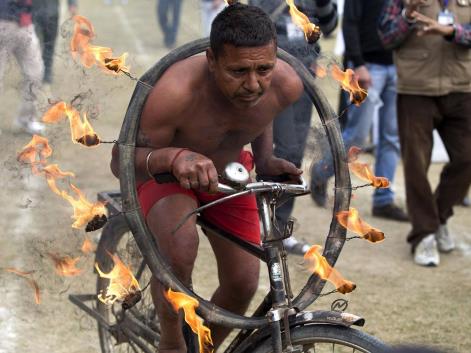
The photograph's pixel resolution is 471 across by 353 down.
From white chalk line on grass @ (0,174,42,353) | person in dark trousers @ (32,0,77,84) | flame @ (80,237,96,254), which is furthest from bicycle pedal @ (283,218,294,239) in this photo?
person in dark trousers @ (32,0,77,84)

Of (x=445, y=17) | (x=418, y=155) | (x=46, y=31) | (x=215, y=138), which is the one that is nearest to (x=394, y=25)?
(x=445, y=17)

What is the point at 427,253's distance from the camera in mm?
5957

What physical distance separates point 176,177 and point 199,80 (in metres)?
0.40

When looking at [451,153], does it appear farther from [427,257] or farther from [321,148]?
[321,148]

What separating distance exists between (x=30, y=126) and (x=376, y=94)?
370 cm

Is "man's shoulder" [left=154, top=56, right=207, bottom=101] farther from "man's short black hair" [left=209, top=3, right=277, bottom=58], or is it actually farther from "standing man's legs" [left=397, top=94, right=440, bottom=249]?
"standing man's legs" [left=397, top=94, right=440, bottom=249]

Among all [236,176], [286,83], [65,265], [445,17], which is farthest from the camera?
[445,17]

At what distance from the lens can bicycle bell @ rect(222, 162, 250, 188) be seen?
2.97 meters

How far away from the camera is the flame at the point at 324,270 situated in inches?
125

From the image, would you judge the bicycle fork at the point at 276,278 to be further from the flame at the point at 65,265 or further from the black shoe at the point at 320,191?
the flame at the point at 65,265

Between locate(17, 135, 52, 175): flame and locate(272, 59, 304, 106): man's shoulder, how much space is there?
2.78 ft

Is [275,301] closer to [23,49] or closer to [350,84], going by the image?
[350,84]

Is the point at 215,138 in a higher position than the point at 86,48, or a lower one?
lower

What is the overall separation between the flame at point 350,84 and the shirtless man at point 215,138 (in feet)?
0.58
